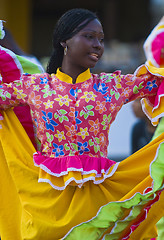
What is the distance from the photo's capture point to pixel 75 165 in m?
3.55

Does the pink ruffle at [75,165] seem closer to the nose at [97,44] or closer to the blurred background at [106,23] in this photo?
the nose at [97,44]

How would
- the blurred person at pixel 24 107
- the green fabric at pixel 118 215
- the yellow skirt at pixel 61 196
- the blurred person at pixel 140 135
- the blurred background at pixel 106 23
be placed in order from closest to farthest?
the green fabric at pixel 118 215
the yellow skirt at pixel 61 196
the blurred person at pixel 24 107
the blurred person at pixel 140 135
the blurred background at pixel 106 23

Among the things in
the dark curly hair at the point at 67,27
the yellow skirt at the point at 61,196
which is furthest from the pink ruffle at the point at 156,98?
the dark curly hair at the point at 67,27

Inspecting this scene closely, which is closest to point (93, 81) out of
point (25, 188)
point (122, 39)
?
A: point (25, 188)

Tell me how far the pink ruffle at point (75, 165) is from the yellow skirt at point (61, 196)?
0.32 ft

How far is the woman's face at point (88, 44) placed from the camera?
12.0 ft

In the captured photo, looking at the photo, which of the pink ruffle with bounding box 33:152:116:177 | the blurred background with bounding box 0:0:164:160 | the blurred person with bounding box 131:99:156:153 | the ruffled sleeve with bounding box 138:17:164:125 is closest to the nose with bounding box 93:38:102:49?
the ruffled sleeve with bounding box 138:17:164:125

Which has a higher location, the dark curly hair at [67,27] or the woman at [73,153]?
the dark curly hair at [67,27]

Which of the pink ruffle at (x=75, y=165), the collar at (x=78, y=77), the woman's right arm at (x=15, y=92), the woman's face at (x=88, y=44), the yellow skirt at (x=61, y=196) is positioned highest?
the woman's face at (x=88, y=44)

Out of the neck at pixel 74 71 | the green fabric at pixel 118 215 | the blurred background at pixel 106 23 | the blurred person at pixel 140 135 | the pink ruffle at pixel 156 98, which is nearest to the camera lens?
the green fabric at pixel 118 215

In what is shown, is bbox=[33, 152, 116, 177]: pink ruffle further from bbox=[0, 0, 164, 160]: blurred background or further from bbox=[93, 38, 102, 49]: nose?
bbox=[0, 0, 164, 160]: blurred background

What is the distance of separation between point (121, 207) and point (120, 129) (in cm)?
438

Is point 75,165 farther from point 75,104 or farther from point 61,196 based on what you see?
point 75,104

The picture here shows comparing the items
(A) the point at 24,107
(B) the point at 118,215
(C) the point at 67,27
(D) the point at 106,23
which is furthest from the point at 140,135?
(D) the point at 106,23
